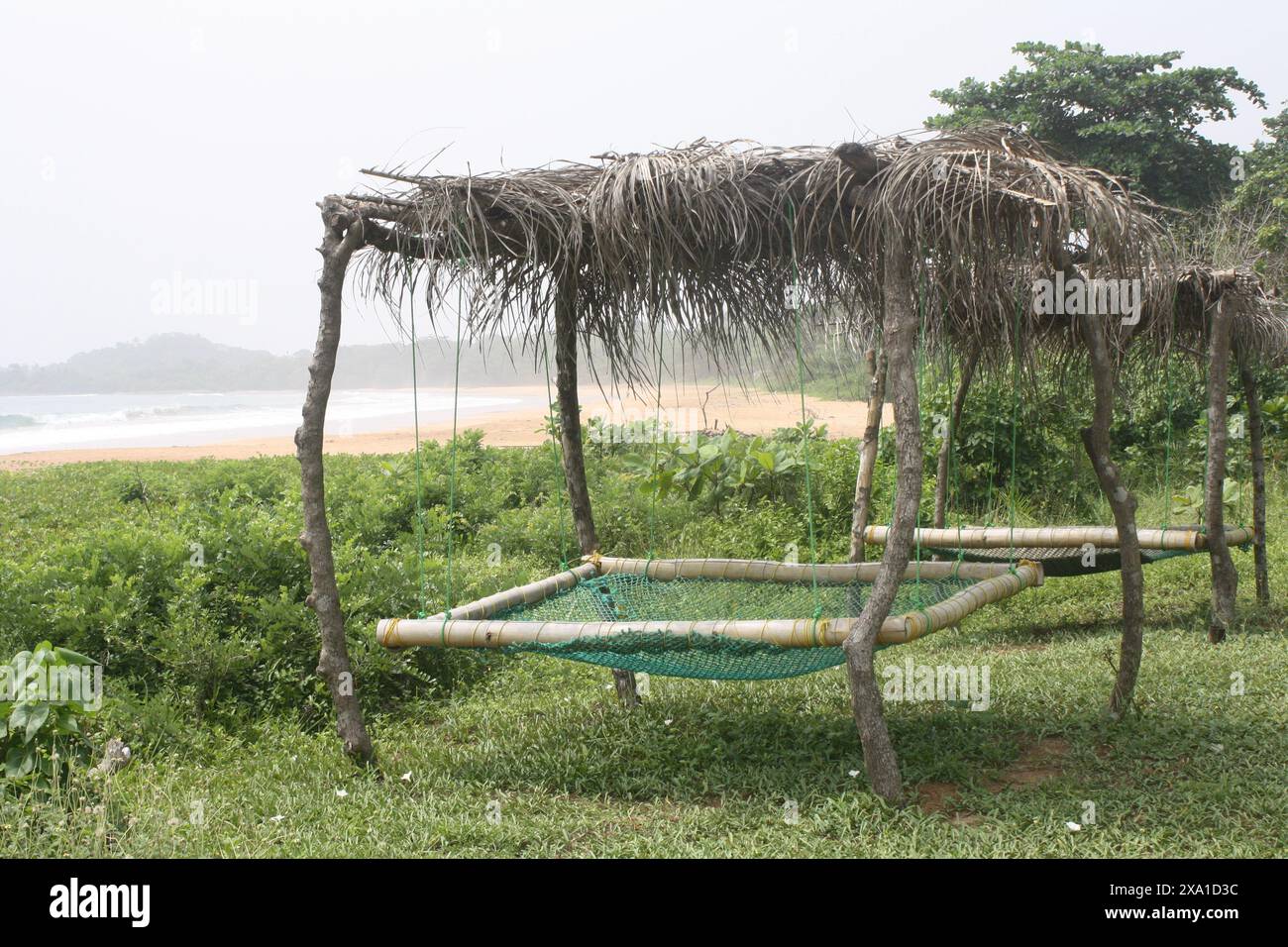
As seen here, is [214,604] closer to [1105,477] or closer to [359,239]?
[359,239]

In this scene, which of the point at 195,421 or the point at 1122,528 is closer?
the point at 1122,528

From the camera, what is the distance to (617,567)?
4.53 m

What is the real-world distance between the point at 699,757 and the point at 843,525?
4014 mm

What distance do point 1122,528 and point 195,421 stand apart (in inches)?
1488

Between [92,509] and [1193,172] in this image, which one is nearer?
[92,509]

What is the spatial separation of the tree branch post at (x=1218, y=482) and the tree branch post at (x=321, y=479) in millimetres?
3888

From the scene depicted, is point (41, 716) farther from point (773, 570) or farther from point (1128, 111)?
point (1128, 111)

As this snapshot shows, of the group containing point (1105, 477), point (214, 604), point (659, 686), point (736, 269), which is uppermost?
point (736, 269)

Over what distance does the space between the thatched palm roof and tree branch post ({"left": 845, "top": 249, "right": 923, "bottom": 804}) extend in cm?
14

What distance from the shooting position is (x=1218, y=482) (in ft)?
16.8

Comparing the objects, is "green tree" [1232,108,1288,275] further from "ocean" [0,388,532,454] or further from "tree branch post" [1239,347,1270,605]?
"ocean" [0,388,532,454]

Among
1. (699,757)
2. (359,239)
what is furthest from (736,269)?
(699,757)

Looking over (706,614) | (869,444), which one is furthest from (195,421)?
(706,614)
